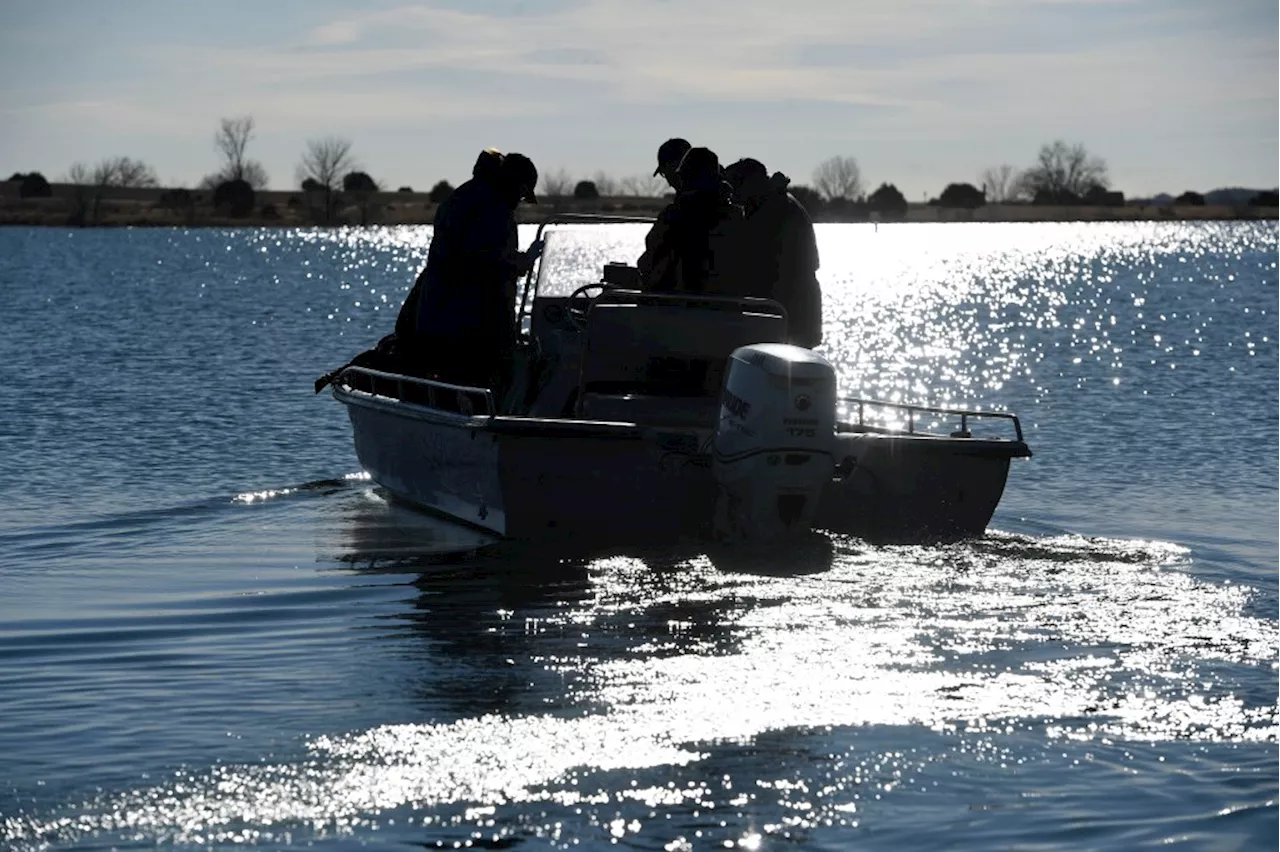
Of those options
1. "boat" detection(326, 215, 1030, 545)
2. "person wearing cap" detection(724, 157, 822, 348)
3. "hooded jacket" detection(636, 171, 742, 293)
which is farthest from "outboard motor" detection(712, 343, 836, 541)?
"person wearing cap" detection(724, 157, 822, 348)

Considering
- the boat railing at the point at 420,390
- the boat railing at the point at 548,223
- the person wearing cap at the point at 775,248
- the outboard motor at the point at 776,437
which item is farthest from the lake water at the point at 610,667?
the person wearing cap at the point at 775,248

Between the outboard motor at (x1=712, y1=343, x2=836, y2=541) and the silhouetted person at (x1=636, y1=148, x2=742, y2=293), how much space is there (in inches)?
66.4

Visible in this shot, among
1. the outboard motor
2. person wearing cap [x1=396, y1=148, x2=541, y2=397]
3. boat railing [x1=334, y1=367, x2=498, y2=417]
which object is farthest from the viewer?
person wearing cap [x1=396, y1=148, x2=541, y2=397]

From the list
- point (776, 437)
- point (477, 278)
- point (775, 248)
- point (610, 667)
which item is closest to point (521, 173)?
point (477, 278)

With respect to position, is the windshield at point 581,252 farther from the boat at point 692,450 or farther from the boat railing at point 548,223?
the boat at point 692,450

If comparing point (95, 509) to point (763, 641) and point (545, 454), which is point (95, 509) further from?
point (763, 641)

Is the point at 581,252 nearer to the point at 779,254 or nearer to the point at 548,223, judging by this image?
the point at 548,223

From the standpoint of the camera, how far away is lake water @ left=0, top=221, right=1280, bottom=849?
6801 mm

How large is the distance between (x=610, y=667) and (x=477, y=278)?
4.99 meters

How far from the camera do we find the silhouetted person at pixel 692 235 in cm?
1241

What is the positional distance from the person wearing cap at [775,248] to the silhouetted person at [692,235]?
0.13m

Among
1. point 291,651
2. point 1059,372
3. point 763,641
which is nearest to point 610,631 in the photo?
point 763,641

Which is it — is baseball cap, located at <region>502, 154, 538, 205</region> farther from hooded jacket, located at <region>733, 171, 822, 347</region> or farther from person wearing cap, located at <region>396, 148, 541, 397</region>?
→ hooded jacket, located at <region>733, 171, 822, 347</region>

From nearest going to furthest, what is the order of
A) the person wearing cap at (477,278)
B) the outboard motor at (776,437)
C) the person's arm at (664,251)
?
the outboard motor at (776,437) < the person's arm at (664,251) < the person wearing cap at (477,278)
